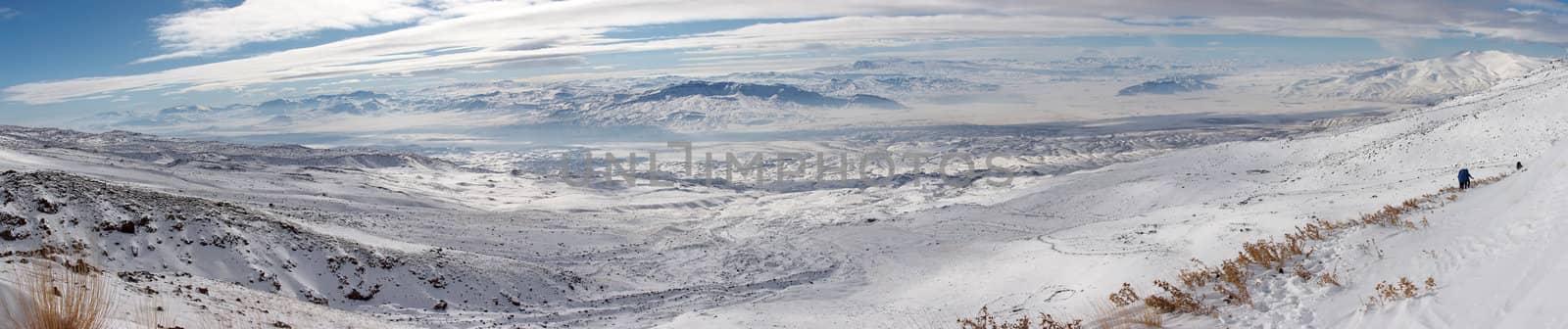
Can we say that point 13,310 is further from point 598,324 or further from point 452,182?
point 452,182

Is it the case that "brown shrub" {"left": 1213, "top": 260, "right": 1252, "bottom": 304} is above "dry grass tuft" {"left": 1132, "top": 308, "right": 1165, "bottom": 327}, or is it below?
above

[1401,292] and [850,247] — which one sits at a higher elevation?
[1401,292]

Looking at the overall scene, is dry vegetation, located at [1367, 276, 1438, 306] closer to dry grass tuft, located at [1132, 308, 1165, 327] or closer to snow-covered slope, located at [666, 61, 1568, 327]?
snow-covered slope, located at [666, 61, 1568, 327]

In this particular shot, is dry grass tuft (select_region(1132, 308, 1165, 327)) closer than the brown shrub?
Yes

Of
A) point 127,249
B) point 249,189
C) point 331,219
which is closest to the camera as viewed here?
point 127,249

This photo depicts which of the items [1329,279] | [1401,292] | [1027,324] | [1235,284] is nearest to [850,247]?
[1027,324]

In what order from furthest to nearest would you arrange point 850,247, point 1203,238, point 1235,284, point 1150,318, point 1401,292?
point 850,247
point 1203,238
point 1235,284
point 1150,318
point 1401,292

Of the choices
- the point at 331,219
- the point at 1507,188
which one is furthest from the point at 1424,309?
the point at 331,219

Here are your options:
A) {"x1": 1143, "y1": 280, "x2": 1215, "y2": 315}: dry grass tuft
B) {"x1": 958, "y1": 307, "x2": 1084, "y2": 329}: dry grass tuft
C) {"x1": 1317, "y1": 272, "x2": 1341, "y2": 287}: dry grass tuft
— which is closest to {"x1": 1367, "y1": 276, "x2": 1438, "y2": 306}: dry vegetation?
{"x1": 1317, "y1": 272, "x2": 1341, "y2": 287}: dry grass tuft

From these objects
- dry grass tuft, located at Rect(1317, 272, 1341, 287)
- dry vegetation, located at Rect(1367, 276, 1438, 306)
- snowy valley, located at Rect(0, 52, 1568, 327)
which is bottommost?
snowy valley, located at Rect(0, 52, 1568, 327)

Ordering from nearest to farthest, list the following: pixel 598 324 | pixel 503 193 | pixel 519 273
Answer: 1. pixel 598 324
2. pixel 519 273
3. pixel 503 193

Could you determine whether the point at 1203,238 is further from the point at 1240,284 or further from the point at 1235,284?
the point at 1240,284
